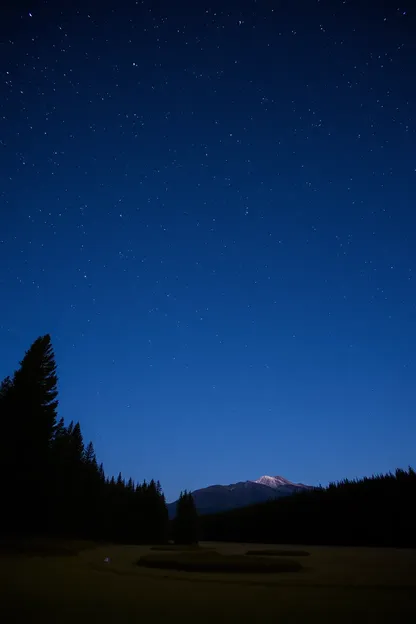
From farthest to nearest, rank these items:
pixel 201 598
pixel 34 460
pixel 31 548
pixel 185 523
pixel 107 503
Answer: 1. pixel 107 503
2. pixel 185 523
3. pixel 34 460
4. pixel 31 548
5. pixel 201 598

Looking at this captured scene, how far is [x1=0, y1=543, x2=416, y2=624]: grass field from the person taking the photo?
353 inches

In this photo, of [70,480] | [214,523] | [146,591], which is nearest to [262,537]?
[214,523]

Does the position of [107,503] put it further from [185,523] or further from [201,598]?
[201,598]

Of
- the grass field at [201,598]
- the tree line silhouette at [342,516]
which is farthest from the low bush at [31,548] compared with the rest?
the tree line silhouette at [342,516]

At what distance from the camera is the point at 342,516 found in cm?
6869

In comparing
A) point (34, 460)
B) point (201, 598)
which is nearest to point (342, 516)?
point (34, 460)

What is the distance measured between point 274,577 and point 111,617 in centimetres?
1046

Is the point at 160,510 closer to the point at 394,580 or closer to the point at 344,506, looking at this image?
the point at 344,506

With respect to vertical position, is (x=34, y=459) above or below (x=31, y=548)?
above

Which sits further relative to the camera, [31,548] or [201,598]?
[31,548]

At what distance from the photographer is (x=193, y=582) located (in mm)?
15102

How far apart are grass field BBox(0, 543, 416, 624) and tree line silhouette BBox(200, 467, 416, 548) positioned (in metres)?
50.2

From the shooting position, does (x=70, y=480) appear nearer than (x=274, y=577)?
No

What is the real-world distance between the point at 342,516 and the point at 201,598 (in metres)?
67.6
